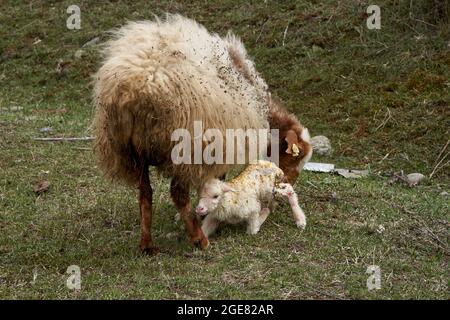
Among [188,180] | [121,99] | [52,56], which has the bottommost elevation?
[52,56]

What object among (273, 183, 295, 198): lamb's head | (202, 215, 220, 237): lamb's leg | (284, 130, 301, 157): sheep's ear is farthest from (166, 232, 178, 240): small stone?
(284, 130, 301, 157): sheep's ear

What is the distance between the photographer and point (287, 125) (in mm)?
6109

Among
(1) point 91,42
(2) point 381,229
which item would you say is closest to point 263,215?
(2) point 381,229

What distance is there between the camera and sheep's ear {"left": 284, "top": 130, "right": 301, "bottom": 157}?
6.04 m

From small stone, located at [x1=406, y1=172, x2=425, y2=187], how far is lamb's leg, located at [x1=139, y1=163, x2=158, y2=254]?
368 cm

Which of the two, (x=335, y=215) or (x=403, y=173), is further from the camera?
(x=403, y=173)

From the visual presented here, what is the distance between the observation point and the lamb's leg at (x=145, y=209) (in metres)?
5.14

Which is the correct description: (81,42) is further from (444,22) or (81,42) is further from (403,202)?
(403,202)

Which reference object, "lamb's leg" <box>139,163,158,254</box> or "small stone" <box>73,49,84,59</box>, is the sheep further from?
"small stone" <box>73,49,84,59</box>

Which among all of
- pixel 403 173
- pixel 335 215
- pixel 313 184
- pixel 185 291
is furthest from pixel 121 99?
pixel 403 173

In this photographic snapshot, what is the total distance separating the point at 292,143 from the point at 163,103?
169 cm

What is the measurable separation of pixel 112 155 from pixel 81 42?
917 centimetres

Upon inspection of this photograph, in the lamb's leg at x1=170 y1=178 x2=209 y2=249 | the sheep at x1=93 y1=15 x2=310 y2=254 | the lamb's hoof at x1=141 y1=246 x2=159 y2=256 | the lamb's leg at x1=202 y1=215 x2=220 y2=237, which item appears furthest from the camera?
the lamb's leg at x1=202 y1=215 x2=220 y2=237

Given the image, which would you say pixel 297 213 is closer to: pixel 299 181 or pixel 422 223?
pixel 422 223
